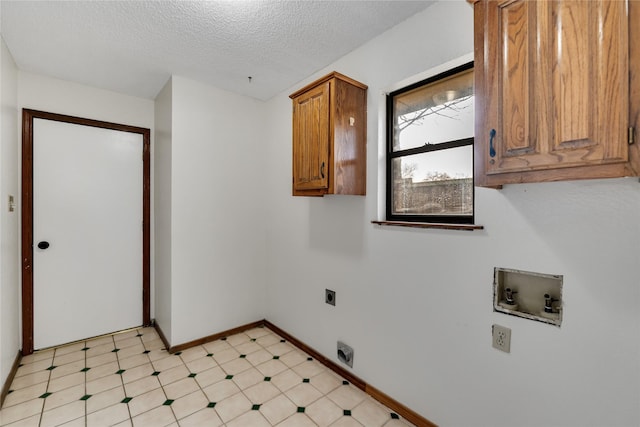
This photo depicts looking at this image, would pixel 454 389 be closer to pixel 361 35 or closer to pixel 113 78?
pixel 361 35

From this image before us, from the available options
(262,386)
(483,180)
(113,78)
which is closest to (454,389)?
(483,180)

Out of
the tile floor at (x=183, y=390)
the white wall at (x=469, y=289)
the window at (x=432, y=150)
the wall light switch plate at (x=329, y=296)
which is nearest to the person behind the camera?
the white wall at (x=469, y=289)

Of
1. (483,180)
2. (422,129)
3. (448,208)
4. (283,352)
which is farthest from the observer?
(283,352)

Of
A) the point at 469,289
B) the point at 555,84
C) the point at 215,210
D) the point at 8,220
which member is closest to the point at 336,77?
the point at 555,84

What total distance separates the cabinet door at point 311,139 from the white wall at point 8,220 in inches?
84.1

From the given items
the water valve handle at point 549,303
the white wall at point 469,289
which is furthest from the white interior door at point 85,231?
the water valve handle at point 549,303

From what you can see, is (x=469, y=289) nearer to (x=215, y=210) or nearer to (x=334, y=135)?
(x=334, y=135)

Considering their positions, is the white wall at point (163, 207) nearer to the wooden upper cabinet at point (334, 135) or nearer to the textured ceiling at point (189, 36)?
the textured ceiling at point (189, 36)

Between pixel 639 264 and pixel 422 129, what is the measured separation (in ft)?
4.15

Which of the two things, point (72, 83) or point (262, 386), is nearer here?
point (262, 386)

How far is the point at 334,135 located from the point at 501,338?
153 cm

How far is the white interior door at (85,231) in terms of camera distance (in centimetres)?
271

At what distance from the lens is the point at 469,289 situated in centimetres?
159

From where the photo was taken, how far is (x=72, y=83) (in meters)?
2.84
